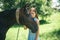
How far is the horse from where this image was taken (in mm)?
3170

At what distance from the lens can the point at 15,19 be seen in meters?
3.29

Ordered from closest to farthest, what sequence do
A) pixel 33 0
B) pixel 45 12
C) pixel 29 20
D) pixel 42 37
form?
pixel 29 20, pixel 42 37, pixel 33 0, pixel 45 12

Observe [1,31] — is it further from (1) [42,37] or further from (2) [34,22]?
(1) [42,37]

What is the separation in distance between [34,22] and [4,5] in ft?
27.5

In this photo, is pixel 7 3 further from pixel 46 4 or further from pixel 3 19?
pixel 3 19

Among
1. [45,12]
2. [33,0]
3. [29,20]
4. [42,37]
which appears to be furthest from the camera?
[45,12]

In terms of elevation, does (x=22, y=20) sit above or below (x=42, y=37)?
above

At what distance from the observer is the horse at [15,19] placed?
317 cm

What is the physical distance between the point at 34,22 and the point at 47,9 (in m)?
9.12

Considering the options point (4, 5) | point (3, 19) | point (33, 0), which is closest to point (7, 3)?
point (4, 5)

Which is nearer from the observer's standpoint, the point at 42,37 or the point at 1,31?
the point at 1,31

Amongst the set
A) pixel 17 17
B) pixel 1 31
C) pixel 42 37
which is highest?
pixel 17 17

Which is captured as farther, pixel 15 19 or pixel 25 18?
pixel 15 19

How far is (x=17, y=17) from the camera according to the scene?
3.21m
